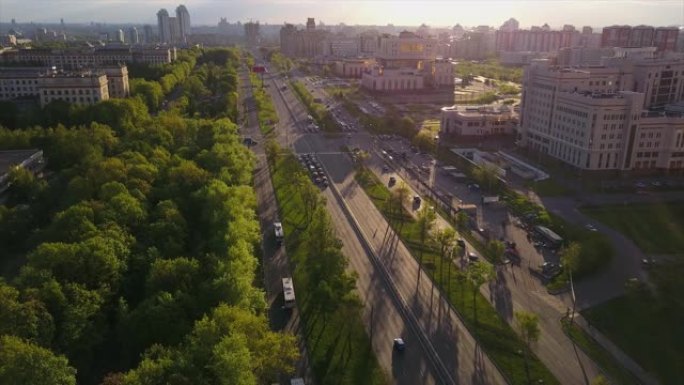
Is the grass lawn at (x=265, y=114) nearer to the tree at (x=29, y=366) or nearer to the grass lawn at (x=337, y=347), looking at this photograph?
the grass lawn at (x=337, y=347)

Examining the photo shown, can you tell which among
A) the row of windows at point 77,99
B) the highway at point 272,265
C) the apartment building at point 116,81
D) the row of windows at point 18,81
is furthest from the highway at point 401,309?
the row of windows at point 18,81

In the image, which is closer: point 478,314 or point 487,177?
point 478,314

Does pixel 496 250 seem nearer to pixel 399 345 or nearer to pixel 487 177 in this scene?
pixel 399 345

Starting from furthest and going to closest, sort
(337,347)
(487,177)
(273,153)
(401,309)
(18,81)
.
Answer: (18,81) < (273,153) < (487,177) < (401,309) < (337,347)

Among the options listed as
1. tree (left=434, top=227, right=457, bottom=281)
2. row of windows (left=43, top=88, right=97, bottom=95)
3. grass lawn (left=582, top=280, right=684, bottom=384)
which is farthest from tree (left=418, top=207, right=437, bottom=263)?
row of windows (left=43, top=88, right=97, bottom=95)

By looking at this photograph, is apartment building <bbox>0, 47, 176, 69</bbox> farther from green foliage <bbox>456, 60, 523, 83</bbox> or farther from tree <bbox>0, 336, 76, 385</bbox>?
tree <bbox>0, 336, 76, 385</bbox>

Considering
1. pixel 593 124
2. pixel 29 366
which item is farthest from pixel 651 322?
pixel 29 366
